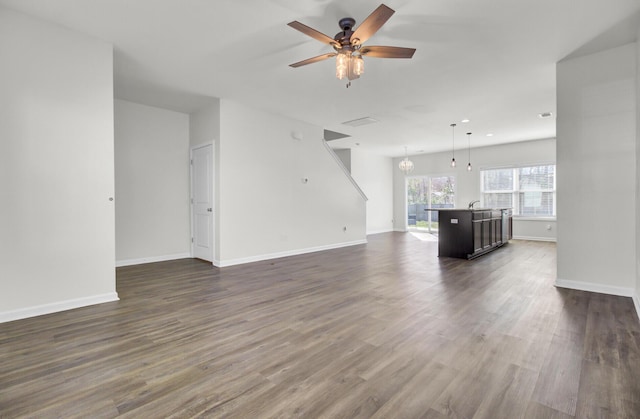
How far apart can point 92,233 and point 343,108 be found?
4.24 meters

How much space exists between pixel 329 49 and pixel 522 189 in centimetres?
786

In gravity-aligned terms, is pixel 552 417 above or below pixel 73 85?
below

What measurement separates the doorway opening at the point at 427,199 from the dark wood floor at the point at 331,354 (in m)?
6.75

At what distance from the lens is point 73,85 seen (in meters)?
3.06

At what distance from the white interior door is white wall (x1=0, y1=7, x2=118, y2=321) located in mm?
2096

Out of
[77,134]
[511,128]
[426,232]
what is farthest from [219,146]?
[426,232]

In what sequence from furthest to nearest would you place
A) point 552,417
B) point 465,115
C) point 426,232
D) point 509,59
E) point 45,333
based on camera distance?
point 426,232 → point 465,115 → point 509,59 → point 45,333 → point 552,417

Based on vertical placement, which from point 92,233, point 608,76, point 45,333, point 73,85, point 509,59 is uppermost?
point 509,59

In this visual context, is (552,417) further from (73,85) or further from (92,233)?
(73,85)

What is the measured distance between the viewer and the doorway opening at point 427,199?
10.2 metres

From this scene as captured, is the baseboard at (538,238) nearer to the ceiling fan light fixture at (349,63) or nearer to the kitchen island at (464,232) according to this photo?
the kitchen island at (464,232)

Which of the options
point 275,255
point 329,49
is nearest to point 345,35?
point 329,49

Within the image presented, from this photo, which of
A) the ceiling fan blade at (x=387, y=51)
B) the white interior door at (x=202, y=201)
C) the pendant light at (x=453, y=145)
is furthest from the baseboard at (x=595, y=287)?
the white interior door at (x=202, y=201)

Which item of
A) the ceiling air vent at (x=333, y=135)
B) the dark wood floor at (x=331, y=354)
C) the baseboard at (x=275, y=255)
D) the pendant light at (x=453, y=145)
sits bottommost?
the dark wood floor at (x=331, y=354)
